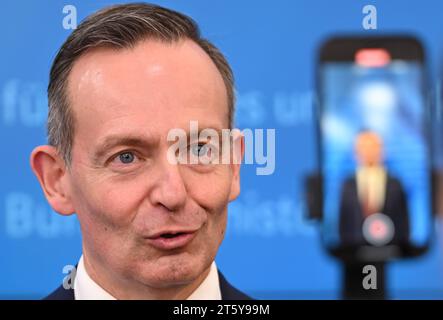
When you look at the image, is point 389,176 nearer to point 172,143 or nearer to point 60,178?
point 172,143

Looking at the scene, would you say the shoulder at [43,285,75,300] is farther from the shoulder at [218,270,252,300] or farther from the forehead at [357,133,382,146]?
the forehead at [357,133,382,146]

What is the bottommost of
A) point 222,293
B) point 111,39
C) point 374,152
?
point 222,293

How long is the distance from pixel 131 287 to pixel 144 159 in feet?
0.91

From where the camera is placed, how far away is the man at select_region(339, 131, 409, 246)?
2172 millimetres

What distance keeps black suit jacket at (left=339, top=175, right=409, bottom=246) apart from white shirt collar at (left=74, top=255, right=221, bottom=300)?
479 mm

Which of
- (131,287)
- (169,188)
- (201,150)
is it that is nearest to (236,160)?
(201,150)

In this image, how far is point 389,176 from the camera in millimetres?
2193

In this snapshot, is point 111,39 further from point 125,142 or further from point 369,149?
point 369,149

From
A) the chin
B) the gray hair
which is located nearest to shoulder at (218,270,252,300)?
the chin

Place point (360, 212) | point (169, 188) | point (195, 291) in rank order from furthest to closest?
point (360, 212), point (195, 291), point (169, 188)

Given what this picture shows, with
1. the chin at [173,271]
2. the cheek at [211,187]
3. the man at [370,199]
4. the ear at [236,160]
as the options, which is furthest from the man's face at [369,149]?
the chin at [173,271]

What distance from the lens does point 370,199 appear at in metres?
2.18

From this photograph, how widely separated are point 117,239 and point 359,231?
2.30 ft
